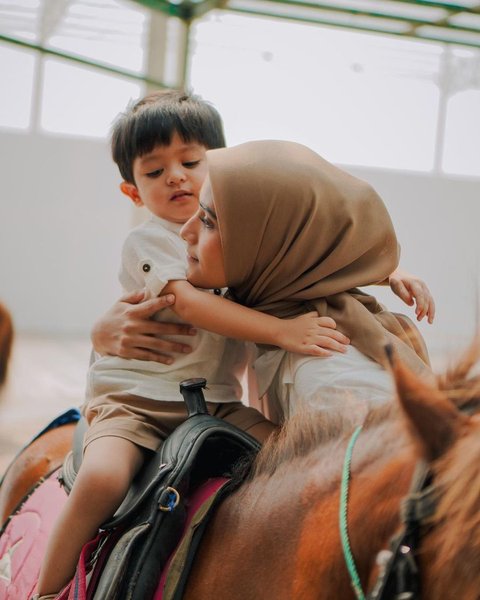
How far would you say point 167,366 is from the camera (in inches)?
52.7

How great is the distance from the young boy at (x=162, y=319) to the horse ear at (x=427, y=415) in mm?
458

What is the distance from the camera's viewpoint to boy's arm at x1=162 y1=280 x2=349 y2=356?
1.13 metres

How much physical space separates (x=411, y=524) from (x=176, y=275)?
771 mm

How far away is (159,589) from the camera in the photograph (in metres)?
1.01

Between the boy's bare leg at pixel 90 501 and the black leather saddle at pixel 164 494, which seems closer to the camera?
the black leather saddle at pixel 164 494

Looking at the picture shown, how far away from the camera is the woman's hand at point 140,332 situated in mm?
1344

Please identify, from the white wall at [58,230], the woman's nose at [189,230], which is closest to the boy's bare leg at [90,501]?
the woman's nose at [189,230]

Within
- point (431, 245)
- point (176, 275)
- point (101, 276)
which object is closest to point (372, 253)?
point (176, 275)

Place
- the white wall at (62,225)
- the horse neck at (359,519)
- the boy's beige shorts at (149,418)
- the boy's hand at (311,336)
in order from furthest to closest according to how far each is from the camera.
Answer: the white wall at (62,225) → the boy's beige shorts at (149,418) → the boy's hand at (311,336) → the horse neck at (359,519)

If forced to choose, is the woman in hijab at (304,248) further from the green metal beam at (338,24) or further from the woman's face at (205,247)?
the green metal beam at (338,24)

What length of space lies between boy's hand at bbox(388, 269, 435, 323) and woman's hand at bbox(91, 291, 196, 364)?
0.38 metres

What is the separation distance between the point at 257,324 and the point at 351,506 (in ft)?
1.51

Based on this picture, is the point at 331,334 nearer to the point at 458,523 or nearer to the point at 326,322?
the point at 326,322

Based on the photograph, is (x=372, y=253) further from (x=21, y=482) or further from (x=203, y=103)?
(x=21, y=482)
